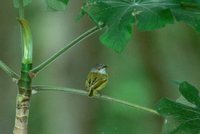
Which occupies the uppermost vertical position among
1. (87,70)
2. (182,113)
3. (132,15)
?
(132,15)

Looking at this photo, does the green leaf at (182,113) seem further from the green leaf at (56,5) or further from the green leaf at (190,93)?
the green leaf at (56,5)

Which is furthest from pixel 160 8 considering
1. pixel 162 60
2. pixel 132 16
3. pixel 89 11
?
pixel 162 60

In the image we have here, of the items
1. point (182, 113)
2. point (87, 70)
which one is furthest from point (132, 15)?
point (87, 70)

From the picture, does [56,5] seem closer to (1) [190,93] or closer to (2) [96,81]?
(2) [96,81]

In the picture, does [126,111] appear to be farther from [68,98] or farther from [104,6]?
[104,6]

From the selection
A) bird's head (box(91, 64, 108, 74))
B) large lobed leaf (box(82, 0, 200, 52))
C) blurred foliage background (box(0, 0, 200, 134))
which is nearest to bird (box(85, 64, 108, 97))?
bird's head (box(91, 64, 108, 74))
